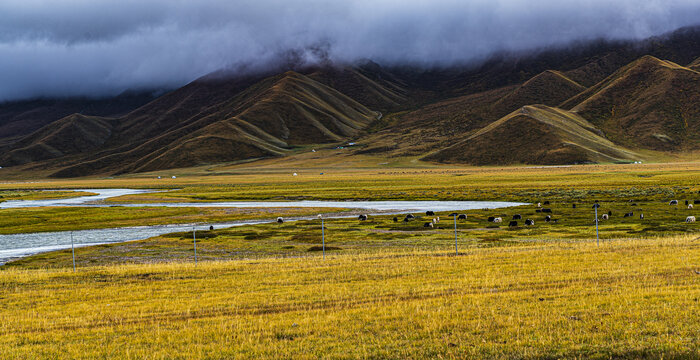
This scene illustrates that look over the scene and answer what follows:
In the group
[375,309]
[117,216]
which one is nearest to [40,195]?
[117,216]

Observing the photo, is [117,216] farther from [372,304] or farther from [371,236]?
[372,304]

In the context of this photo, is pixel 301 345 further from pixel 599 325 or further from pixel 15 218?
pixel 15 218

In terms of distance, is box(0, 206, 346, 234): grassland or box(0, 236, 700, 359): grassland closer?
box(0, 236, 700, 359): grassland

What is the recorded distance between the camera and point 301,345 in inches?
558

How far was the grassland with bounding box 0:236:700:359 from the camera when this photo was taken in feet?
45.3

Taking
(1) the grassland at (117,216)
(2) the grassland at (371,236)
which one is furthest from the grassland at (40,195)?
(2) the grassland at (371,236)

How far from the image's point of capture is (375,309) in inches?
711

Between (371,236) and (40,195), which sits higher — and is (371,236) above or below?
below

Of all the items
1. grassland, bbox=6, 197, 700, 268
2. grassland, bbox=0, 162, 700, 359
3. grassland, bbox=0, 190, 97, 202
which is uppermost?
grassland, bbox=0, 190, 97, 202

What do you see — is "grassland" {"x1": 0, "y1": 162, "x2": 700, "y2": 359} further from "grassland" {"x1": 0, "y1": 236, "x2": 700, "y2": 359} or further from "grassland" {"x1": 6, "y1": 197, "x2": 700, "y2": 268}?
"grassland" {"x1": 6, "y1": 197, "x2": 700, "y2": 268}

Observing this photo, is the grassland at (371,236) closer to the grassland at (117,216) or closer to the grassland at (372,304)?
the grassland at (372,304)

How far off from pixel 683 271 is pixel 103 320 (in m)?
21.3

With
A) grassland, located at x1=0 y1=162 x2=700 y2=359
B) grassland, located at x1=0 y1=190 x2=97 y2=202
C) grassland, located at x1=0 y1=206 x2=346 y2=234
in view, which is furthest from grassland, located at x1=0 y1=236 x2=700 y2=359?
grassland, located at x1=0 y1=190 x2=97 y2=202

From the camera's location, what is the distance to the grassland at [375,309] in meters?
13.8
